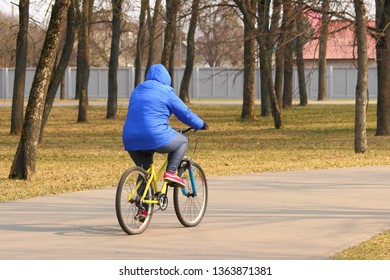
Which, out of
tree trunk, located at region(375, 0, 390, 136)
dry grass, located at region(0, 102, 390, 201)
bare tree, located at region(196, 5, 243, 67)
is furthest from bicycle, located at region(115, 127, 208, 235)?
bare tree, located at region(196, 5, 243, 67)

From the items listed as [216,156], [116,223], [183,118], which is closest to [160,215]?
[116,223]

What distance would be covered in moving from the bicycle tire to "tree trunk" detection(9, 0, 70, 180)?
5451mm

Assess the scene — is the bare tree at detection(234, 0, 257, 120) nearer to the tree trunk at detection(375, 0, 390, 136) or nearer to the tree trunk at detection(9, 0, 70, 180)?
the tree trunk at detection(375, 0, 390, 136)

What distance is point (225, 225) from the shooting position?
448 inches

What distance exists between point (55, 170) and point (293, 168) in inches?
164

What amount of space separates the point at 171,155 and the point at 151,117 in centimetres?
49

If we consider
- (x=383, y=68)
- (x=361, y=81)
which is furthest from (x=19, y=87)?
(x=361, y=81)

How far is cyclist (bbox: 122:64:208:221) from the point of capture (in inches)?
426

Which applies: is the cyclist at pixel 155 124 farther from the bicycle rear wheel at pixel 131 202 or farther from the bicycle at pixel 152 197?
the bicycle rear wheel at pixel 131 202

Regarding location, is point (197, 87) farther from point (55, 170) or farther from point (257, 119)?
point (55, 170)

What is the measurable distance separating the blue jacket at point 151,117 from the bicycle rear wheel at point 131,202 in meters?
0.33

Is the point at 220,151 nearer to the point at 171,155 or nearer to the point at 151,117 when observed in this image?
the point at 171,155

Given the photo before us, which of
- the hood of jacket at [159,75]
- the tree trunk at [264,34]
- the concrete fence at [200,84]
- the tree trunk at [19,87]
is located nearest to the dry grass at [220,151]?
the tree trunk at [19,87]

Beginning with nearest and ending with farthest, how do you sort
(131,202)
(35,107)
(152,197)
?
(131,202) < (152,197) < (35,107)
